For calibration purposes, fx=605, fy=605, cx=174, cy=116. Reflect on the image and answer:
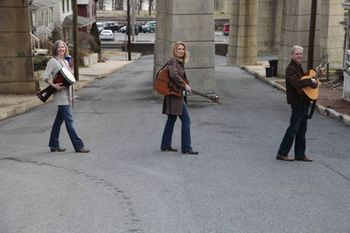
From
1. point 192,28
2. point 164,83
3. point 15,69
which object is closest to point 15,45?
point 15,69

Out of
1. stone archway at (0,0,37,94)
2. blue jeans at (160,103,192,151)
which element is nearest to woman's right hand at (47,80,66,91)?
blue jeans at (160,103,192,151)

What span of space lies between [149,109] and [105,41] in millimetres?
61364

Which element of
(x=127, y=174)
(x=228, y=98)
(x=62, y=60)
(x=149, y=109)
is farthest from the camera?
(x=228, y=98)

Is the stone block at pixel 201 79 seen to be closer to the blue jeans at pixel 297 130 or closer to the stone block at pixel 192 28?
the stone block at pixel 192 28

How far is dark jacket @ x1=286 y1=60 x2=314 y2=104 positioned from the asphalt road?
3.24 feet

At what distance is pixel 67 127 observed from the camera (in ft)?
31.8

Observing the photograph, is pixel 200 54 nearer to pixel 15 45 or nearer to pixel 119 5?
pixel 15 45

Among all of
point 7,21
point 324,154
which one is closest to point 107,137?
point 324,154

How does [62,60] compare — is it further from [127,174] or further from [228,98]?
[228,98]

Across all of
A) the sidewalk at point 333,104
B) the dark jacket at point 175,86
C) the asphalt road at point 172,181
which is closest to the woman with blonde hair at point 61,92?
the asphalt road at point 172,181

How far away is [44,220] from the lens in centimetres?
616

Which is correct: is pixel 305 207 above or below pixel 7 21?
below

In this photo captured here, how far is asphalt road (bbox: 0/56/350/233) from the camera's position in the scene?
6.16m

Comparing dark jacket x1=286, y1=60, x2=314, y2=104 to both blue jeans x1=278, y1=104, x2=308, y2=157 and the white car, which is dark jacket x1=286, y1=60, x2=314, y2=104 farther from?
the white car
